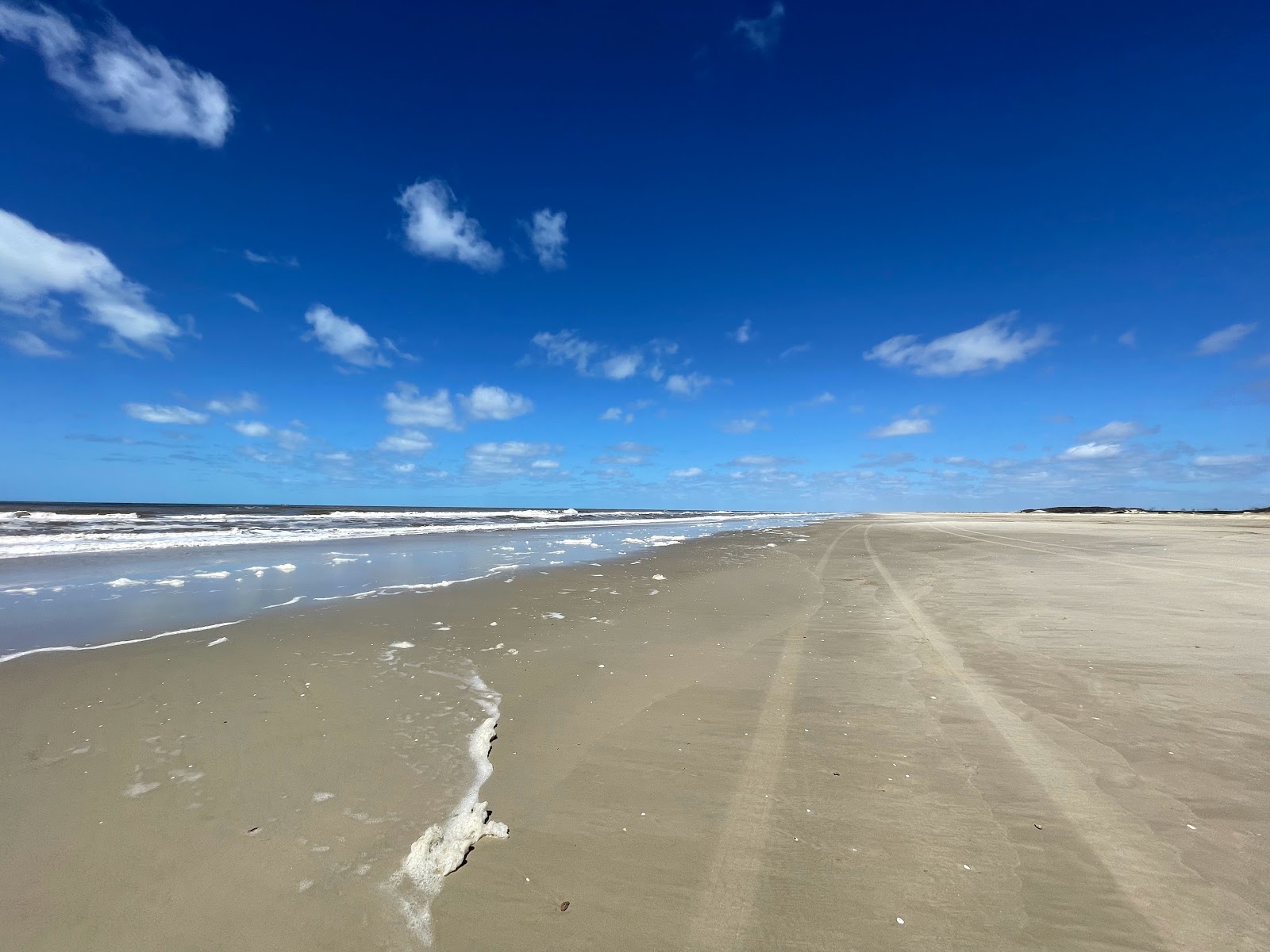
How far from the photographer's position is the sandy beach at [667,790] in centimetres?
268

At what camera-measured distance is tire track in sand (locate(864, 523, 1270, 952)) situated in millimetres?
2568

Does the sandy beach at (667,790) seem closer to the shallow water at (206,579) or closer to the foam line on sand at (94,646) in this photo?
the foam line on sand at (94,646)

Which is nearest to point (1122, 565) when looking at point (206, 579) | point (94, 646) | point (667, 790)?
point (667, 790)

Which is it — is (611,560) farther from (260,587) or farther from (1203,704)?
(1203,704)

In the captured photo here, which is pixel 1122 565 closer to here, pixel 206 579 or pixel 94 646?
pixel 94 646

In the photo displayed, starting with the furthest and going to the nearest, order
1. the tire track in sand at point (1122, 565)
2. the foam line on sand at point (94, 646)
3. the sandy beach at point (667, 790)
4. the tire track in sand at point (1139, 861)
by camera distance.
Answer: the tire track in sand at point (1122, 565) → the foam line on sand at point (94, 646) → the sandy beach at point (667, 790) → the tire track in sand at point (1139, 861)

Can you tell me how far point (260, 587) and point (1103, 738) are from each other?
14169 millimetres

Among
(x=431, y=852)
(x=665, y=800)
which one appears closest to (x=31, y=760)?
(x=431, y=852)

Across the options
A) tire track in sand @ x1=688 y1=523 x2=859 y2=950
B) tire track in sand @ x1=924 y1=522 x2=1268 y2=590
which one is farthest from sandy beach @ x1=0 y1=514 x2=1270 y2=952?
tire track in sand @ x1=924 y1=522 x2=1268 y2=590

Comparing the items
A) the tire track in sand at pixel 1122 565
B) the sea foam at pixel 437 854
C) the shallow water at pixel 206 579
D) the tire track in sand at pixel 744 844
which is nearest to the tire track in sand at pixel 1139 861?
the tire track in sand at pixel 744 844

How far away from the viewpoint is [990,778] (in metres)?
3.98

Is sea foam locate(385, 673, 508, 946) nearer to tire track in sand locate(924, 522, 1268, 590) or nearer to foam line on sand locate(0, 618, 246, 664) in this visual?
foam line on sand locate(0, 618, 246, 664)

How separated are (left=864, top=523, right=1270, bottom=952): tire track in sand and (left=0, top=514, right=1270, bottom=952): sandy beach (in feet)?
0.06

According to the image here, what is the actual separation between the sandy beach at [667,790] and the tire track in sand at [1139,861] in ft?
0.06
